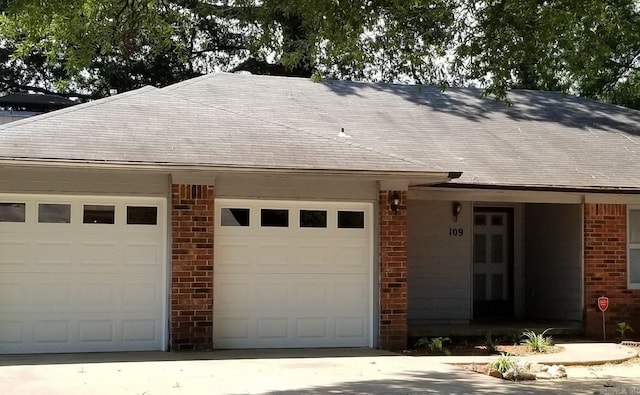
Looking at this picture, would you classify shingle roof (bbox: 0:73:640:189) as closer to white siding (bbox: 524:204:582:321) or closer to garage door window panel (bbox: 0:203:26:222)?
garage door window panel (bbox: 0:203:26:222)

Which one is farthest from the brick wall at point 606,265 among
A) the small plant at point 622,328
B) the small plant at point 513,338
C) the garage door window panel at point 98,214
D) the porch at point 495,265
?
the garage door window panel at point 98,214

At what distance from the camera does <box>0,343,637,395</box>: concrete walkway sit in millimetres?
10039

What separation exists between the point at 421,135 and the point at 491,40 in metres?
5.18

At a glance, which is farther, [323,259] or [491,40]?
[323,259]

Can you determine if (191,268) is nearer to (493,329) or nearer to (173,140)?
(173,140)

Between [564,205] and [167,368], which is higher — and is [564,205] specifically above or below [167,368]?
above

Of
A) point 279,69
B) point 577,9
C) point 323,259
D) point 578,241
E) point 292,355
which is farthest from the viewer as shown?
point 279,69

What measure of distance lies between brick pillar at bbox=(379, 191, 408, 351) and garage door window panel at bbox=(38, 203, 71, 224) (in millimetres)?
4664

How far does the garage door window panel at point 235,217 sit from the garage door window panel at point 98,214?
5.24 ft

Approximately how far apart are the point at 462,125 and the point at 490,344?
5.05 meters

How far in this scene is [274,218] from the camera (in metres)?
14.0

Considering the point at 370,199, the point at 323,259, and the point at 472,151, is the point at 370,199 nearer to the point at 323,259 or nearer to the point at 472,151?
the point at 323,259

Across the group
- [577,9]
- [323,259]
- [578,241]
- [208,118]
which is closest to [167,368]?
[323,259]

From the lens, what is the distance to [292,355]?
13109mm
